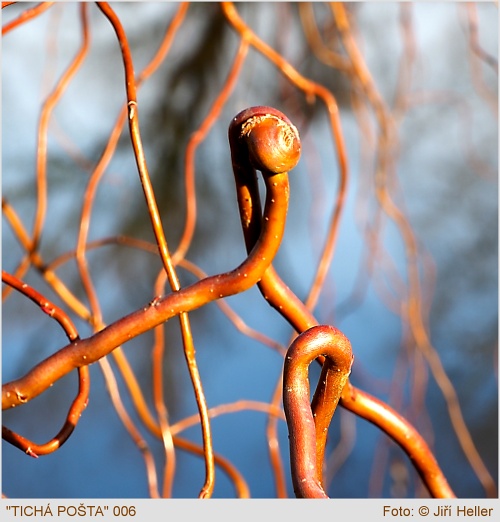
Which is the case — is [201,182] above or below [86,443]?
above

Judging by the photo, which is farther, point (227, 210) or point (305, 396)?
point (227, 210)

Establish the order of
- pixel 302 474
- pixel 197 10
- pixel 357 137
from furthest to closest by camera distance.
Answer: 1. pixel 357 137
2. pixel 197 10
3. pixel 302 474

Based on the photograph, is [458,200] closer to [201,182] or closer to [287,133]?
[201,182]

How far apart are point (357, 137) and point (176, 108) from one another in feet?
0.96

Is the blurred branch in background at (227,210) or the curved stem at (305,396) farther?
the blurred branch in background at (227,210)

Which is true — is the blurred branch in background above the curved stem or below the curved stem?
above

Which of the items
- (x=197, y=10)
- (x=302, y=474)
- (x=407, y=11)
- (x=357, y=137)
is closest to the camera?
(x=302, y=474)

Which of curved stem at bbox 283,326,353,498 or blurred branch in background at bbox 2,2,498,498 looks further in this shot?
blurred branch in background at bbox 2,2,498,498

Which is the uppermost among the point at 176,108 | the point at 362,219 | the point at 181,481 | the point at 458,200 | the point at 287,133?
the point at 176,108

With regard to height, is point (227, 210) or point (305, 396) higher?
point (227, 210)

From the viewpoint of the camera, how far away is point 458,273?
3.83 ft

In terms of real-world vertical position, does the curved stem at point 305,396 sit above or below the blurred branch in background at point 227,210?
below

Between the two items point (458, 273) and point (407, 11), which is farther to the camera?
point (458, 273)

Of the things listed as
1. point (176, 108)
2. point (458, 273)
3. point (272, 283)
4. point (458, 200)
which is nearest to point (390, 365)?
point (458, 273)
